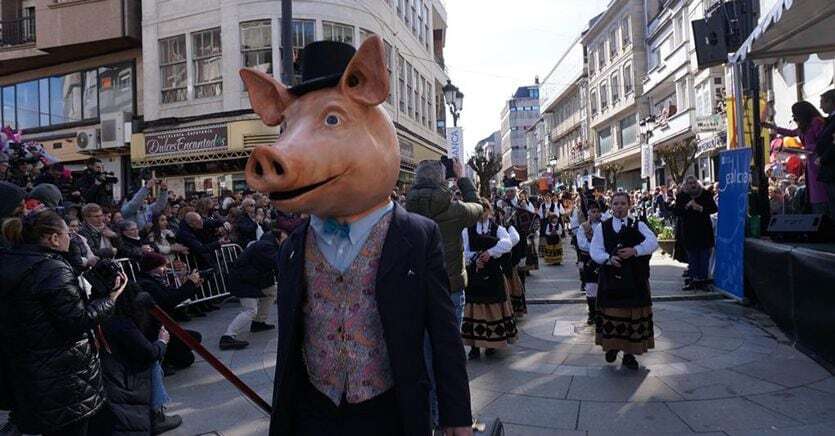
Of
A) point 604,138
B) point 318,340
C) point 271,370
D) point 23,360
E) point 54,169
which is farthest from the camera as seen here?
point 604,138

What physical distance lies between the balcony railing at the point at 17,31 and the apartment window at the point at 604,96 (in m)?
37.7

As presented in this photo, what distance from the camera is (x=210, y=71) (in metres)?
18.7

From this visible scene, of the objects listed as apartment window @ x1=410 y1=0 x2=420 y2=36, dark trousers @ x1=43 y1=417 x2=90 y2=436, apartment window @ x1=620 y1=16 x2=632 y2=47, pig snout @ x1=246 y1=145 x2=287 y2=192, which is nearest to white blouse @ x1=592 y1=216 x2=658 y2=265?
pig snout @ x1=246 y1=145 x2=287 y2=192

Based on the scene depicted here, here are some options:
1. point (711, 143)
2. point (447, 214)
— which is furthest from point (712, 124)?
point (447, 214)

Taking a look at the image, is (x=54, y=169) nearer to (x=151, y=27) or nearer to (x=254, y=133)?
(x=254, y=133)

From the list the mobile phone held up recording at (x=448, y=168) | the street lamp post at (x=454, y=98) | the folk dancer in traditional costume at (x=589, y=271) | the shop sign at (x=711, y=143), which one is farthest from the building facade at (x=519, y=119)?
the mobile phone held up recording at (x=448, y=168)

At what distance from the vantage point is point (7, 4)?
2175 centimetres

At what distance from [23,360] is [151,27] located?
737 inches

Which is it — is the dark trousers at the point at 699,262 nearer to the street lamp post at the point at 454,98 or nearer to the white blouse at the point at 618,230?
the white blouse at the point at 618,230

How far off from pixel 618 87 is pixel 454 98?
94.1 ft

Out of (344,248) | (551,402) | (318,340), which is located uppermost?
(344,248)

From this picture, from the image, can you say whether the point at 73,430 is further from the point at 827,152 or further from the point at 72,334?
the point at 827,152

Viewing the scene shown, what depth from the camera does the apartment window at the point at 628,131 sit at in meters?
40.0

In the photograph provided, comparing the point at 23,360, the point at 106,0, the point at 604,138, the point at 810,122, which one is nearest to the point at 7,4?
the point at 106,0
